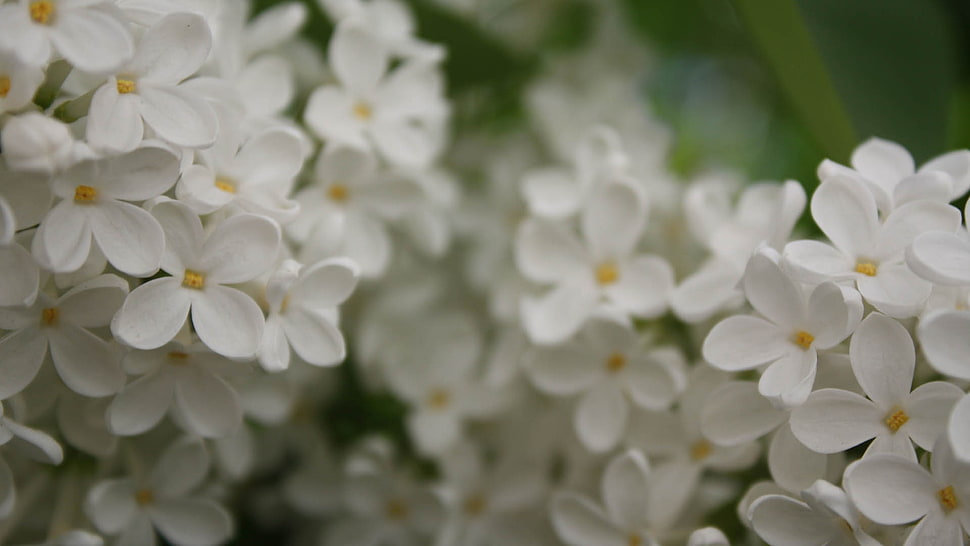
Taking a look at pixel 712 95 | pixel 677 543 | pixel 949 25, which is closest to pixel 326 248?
pixel 677 543

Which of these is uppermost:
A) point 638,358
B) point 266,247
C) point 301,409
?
point 266,247

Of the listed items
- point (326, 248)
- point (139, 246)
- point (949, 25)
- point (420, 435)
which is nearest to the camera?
point (139, 246)

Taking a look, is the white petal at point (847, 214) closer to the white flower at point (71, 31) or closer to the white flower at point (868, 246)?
the white flower at point (868, 246)

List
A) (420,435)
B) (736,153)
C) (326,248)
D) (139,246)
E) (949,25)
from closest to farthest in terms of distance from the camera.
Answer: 1. (139,246)
2. (326,248)
3. (420,435)
4. (949,25)
5. (736,153)

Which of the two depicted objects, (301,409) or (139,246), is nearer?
(139,246)

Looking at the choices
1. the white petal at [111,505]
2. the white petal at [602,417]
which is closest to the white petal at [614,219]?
the white petal at [602,417]

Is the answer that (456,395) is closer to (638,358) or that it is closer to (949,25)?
(638,358)

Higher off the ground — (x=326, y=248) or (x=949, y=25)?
(x=949, y=25)
